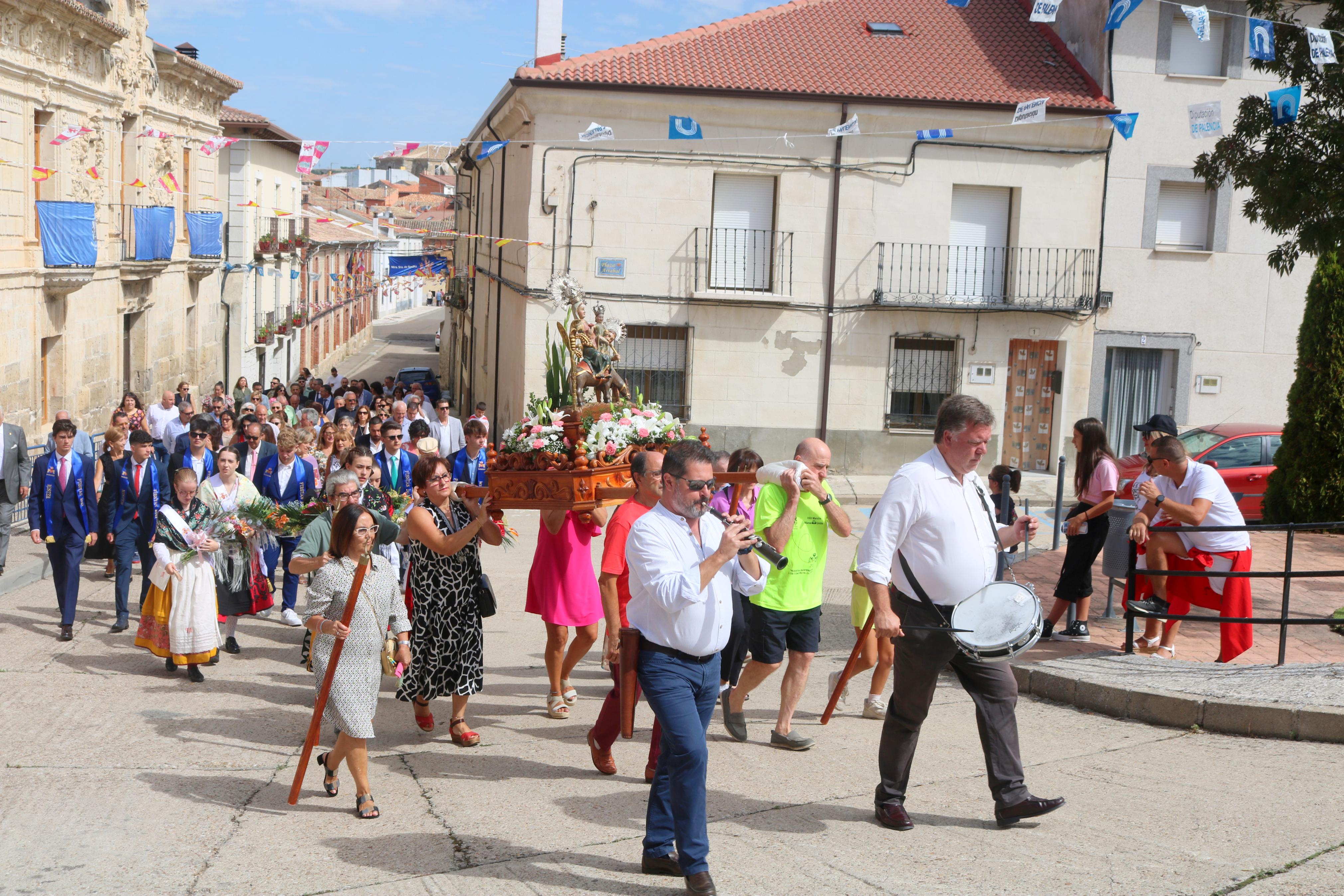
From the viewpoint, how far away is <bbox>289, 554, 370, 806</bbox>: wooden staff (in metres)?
5.80

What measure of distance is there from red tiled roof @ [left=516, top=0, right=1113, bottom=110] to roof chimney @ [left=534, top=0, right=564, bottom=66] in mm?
701

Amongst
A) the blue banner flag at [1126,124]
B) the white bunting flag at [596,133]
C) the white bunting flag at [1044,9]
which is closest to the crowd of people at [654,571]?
the white bunting flag at [1044,9]

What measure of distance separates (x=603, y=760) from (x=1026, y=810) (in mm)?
2151

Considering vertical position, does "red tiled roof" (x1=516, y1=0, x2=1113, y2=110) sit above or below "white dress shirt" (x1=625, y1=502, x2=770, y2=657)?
above

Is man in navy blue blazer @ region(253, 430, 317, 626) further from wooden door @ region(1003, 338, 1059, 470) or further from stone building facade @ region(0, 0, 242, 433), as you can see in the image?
wooden door @ region(1003, 338, 1059, 470)

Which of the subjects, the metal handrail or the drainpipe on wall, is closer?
the metal handrail

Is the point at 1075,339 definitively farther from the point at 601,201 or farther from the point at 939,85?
the point at 601,201

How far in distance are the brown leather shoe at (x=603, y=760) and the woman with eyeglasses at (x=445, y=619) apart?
2.96 feet

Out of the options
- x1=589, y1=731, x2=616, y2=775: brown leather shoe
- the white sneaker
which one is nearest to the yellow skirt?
x1=589, y1=731, x2=616, y2=775: brown leather shoe

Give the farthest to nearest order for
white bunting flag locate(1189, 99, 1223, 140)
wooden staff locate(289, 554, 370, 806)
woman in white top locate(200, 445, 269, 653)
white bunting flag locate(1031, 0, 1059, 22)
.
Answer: white bunting flag locate(1189, 99, 1223, 140)
white bunting flag locate(1031, 0, 1059, 22)
woman in white top locate(200, 445, 269, 653)
wooden staff locate(289, 554, 370, 806)

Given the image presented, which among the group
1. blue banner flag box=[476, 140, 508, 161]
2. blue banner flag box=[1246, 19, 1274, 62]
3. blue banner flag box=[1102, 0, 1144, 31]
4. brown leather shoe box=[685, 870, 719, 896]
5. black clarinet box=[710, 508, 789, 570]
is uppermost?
blue banner flag box=[1102, 0, 1144, 31]

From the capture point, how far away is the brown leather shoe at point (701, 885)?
15.2ft

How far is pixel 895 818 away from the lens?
5453 mm

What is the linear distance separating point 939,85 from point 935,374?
4.86 m
